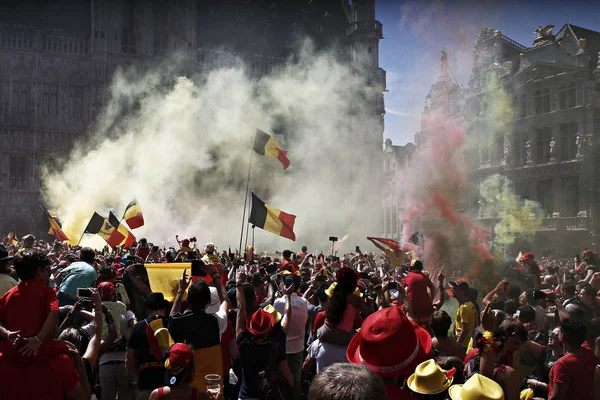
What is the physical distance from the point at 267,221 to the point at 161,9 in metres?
35.7

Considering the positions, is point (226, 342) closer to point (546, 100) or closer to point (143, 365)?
point (143, 365)

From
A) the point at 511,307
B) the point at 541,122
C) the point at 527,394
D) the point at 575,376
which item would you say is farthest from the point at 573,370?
the point at 541,122

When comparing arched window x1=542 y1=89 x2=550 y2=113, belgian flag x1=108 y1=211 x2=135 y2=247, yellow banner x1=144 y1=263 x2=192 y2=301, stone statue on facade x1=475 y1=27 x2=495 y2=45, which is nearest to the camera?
yellow banner x1=144 y1=263 x2=192 y2=301

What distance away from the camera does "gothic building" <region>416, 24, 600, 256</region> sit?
3031cm

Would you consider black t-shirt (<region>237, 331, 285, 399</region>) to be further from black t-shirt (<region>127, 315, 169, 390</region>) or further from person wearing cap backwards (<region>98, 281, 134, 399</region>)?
person wearing cap backwards (<region>98, 281, 134, 399</region>)

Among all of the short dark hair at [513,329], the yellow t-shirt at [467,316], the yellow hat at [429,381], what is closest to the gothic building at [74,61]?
the yellow t-shirt at [467,316]

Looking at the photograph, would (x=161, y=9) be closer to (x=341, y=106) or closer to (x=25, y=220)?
(x=341, y=106)

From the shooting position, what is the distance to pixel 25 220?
41844 mm

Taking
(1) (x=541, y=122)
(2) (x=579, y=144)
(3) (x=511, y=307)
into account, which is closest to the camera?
(3) (x=511, y=307)

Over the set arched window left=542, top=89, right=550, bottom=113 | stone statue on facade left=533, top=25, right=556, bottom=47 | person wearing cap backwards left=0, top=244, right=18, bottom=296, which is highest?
stone statue on facade left=533, top=25, right=556, bottom=47

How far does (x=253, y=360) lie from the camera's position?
5.51m

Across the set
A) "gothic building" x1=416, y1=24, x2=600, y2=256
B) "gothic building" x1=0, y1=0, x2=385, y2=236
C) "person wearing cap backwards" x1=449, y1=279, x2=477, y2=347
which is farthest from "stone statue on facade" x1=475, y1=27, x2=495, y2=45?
"person wearing cap backwards" x1=449, y1=279, x2=477, y2=347

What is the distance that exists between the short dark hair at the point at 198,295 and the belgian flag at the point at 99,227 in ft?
50.9

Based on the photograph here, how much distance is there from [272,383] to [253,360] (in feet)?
0.89
